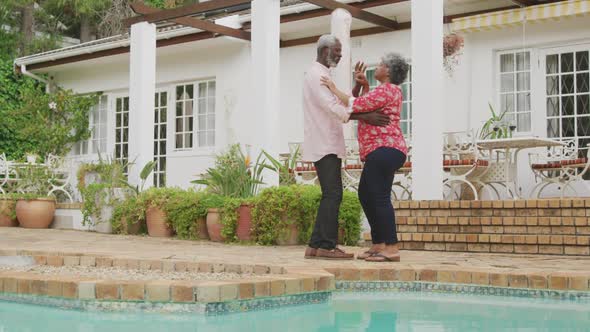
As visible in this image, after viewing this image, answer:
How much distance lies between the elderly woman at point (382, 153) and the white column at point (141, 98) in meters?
6.05

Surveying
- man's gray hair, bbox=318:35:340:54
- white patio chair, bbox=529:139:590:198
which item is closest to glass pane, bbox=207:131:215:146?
white patio chair, bbox=529:139:590:198

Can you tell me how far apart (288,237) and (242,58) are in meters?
6.41

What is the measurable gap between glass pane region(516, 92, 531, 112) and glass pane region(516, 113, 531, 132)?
0.08 metres

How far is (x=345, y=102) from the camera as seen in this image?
5758 mm

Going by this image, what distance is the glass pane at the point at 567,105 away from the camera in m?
10.5

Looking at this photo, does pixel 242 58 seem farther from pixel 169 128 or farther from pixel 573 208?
pixel 573 208

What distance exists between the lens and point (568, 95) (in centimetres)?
1045

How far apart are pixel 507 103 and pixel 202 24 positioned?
4.74 meters

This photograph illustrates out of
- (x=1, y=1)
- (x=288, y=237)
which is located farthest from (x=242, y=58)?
(x=1, y=1)

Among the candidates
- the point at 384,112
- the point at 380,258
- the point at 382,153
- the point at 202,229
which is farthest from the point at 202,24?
the point at 380,258

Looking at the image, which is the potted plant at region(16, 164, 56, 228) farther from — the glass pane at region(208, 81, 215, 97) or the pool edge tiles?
the pool edge tiles

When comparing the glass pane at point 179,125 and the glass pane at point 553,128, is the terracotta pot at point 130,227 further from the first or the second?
the glass pane at point 553,128

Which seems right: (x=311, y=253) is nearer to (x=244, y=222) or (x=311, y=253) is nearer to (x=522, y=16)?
(x=244, y=222)

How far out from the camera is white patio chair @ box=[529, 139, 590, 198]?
28.6 ft
